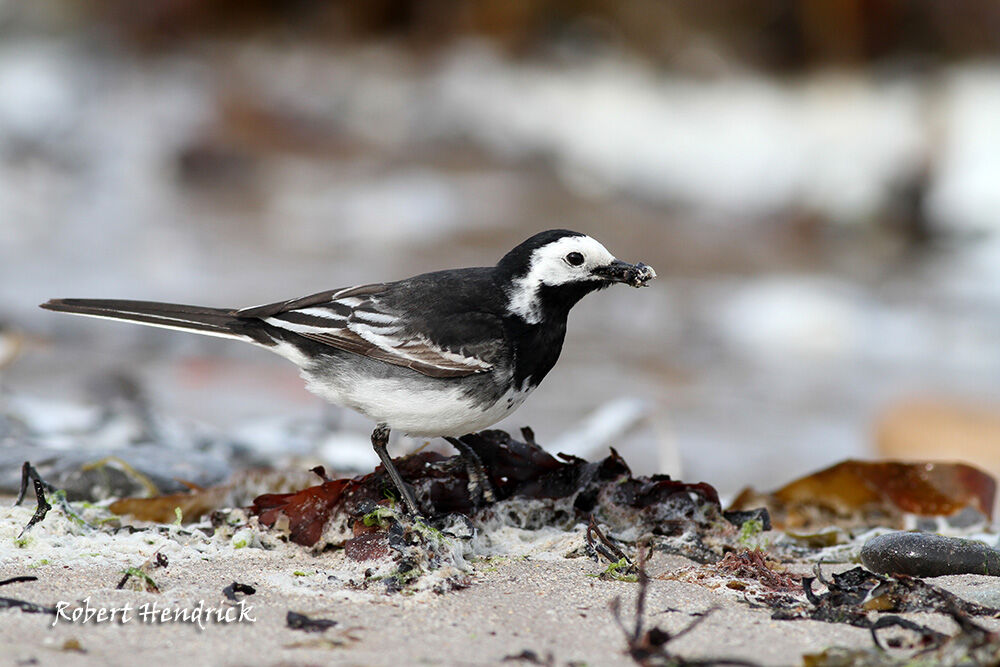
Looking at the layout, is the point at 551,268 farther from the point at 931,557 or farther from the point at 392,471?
the point at 931,557

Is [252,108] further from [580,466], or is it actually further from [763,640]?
[763,640]

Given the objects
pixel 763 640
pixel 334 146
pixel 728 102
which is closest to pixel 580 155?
pixel 728 102

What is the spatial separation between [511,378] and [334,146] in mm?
15681

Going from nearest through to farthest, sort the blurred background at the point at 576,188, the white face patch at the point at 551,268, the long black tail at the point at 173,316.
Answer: the white face patch at the point at 551,268, the long black tail at the point at 173,316, the blurred background at the point at 576,188

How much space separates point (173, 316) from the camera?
15.6 ft

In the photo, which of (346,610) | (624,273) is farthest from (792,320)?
(346,610)

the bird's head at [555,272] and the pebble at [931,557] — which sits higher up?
the bird's head at [555,272]

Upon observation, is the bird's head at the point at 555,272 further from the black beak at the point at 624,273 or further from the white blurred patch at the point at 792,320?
the white blurred patch at the point at 792,320

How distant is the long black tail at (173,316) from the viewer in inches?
186

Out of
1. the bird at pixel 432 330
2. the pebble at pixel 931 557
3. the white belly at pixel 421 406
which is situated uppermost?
the bird at pixel 432 330

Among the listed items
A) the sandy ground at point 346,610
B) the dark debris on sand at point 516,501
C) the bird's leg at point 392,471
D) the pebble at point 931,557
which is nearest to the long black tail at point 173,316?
the bird's leg at point 392,471
